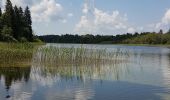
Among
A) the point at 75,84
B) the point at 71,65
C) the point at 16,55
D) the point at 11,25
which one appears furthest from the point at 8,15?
the point at 75,84

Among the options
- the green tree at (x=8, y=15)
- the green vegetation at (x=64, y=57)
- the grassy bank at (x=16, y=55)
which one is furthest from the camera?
the green tree at (x=8, y=15)

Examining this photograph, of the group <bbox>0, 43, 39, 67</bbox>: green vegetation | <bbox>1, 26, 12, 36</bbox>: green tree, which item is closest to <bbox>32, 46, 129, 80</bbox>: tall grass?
<bbox>0, 43, 39, 67</bbox>: green vegetation

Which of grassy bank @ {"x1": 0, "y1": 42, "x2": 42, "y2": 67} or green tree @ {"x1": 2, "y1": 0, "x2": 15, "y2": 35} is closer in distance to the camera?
grassy bank @ {"x1": 0, "y1": 42, "x2": 42, "y2": 67}

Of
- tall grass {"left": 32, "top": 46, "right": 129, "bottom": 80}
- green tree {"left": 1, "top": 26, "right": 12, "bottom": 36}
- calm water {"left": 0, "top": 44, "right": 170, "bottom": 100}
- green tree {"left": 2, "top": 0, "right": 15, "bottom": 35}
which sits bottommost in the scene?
calm water {"left": 0, "top": 44, "right": 170, "bottom": 100}

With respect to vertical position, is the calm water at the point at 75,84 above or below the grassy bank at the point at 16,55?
below

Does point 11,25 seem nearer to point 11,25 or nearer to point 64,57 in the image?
point 11,25

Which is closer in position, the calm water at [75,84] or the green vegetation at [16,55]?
the calm water at [75,84]

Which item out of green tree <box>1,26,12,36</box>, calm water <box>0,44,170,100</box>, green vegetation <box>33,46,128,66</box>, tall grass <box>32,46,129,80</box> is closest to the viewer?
calm water <box>0,44,170,100</box>

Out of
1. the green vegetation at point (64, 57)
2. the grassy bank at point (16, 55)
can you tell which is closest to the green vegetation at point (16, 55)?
the grassy bank at point (16, 55)

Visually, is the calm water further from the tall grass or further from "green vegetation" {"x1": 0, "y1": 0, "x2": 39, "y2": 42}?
"green vegetation" {"x1": 0, "y1": 0, "x2": 39, "y2": 42}

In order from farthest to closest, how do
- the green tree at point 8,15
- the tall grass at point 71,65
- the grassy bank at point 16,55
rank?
the green tree at point 8,15 → the grassy bank at point 16,55 → the tall grass at point 71,65

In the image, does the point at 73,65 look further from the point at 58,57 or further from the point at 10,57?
the point at 10,57

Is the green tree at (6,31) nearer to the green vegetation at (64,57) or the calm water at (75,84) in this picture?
the green vegetation at (64,57)

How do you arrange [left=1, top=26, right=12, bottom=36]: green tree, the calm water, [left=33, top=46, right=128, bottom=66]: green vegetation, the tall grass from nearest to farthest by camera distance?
the calm water → the tall grass → [left=33, top=46, right=128, bottom=66]: green vegetation → [left=1, top=26, right=12, bottom=36]: green tree
